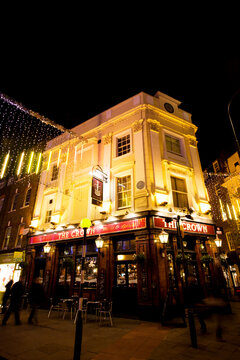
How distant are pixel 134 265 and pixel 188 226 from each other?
162 inches

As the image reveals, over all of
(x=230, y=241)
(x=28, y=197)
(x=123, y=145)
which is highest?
(x=123, y=145)

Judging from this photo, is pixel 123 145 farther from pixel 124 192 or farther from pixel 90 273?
pixel 90 273

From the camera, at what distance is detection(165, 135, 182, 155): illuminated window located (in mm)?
14922

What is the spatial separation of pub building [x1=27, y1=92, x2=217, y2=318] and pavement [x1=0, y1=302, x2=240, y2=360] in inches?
76.1

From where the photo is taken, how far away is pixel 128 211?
12141 millimetres

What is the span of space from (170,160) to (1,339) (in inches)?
492

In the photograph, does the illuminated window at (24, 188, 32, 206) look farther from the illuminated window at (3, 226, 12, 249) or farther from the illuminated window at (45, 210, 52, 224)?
the illuminated window at (45, 210, 52, 224)

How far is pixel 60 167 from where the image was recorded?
18203mm

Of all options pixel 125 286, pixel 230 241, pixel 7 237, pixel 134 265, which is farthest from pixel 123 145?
pixel 230 241

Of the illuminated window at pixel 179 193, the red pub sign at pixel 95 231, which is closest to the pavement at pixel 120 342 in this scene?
the red pub sign at pixel 95 231

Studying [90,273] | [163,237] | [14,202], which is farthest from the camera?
[14,202]

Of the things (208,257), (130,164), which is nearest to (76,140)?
(130,164)

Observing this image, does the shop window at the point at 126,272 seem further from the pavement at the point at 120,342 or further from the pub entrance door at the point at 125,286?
the pavement at the point at 120,342

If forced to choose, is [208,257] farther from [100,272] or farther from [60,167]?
[60,167]
